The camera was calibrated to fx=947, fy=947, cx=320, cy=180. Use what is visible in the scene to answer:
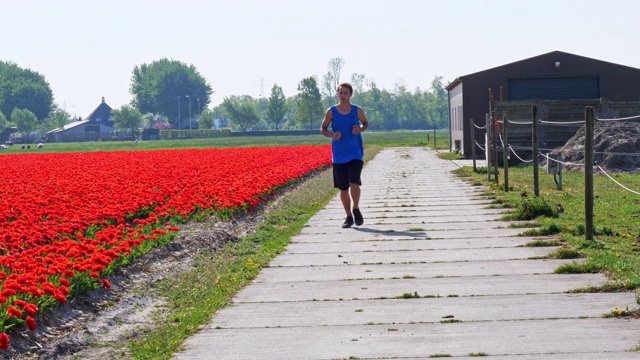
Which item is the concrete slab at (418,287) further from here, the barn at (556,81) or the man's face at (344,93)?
the barn at (556,81)

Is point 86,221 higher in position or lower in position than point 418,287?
higher

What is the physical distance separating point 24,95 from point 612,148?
6942 inches

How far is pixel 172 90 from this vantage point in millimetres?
189625

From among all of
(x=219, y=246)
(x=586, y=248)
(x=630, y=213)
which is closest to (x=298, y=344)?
(x=586, y=248)

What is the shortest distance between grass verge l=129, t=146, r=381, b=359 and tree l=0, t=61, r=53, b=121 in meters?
182

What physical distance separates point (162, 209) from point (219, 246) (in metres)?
2.37

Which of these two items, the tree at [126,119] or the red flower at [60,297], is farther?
the tree at [126,119]

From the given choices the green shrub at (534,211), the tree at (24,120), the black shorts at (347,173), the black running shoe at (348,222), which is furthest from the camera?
the tree at (24,120)

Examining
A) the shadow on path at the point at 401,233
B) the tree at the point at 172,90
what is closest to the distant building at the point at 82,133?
the tree at the point at 172,90

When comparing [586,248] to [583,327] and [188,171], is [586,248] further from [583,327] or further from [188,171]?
[188,171]

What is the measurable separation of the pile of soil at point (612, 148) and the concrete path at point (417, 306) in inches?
552

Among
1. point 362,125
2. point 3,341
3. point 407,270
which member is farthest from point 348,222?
point 3,341

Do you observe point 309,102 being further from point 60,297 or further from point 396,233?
point 60,297

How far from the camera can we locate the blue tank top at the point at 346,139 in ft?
42.6
